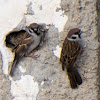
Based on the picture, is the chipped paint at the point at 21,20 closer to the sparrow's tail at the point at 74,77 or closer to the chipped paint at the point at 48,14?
the chipped paint at the point at 48,14

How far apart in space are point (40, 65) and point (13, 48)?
306 millimetres

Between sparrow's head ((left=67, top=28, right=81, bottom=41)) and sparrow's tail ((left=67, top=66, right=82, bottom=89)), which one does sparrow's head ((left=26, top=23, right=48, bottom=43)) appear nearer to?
sparrow's head ((left=67, top=28, right=81, bottom=41))

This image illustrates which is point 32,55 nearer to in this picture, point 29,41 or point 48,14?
point 29,41

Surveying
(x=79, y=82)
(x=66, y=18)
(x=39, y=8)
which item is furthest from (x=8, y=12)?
(x=79, y=82)

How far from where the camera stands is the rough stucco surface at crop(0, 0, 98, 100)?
242cm

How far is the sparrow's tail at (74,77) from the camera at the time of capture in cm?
240

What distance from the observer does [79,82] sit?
7.95ft

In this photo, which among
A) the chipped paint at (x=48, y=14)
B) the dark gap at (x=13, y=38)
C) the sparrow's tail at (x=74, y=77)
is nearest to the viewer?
the sparrow's tail at (x=74, y=77)

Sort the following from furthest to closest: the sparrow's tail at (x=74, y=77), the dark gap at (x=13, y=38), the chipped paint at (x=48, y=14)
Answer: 1. the dark gap at (x=13, y=38)
2. the chipped paint at (x=48, y=14)
3. the sparrow's tail at (x=74, y=77)

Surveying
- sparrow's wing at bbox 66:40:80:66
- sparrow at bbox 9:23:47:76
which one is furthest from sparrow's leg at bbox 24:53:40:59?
sparrow's wing at bbox 66:40:80:66

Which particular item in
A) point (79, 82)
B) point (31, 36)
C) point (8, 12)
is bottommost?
point (79, 82)

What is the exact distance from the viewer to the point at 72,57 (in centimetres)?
247

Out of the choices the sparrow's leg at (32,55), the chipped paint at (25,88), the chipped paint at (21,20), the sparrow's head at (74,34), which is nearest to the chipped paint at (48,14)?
the chipped paint at (21,20)

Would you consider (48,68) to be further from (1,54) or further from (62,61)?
(1,54)
